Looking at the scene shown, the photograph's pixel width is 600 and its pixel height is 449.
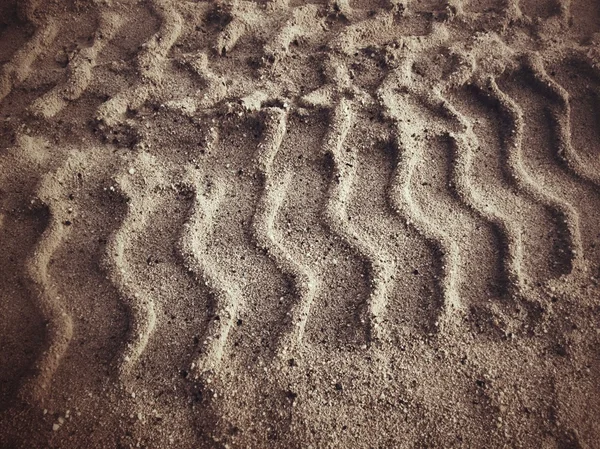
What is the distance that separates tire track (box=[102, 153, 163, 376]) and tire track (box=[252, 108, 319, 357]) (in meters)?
0.47

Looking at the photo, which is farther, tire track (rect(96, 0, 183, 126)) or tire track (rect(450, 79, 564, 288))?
tire track (rect(96, 0, 183, 126))

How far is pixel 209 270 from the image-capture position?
1.55 metres

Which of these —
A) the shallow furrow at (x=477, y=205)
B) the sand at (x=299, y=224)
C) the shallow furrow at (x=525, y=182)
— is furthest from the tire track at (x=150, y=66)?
the shallow furrow at (x=525, y=182)

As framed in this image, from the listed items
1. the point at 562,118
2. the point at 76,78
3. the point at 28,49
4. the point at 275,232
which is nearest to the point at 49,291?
the point at 275,232

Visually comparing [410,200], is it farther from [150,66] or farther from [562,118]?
[150,66]

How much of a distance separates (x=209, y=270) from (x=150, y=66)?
1177 mm

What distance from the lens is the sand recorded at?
1304mm

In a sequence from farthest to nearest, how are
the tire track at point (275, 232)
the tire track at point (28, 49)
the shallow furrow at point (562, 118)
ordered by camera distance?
the tire track at point (28, 49)
the shallow furrow at point (562, 118)
the tire track at point (275, 232)

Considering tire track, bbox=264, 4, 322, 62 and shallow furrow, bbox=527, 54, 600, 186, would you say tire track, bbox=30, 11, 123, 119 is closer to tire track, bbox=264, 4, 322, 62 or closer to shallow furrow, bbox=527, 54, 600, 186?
tire track, bbox=264, 4, 322, 62

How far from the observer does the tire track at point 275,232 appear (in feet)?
4.71

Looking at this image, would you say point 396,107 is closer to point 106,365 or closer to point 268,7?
point 268,7

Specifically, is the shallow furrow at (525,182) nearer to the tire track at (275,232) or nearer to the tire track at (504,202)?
the tire track at (504,202)

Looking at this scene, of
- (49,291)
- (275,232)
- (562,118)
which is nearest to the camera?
(49,291)

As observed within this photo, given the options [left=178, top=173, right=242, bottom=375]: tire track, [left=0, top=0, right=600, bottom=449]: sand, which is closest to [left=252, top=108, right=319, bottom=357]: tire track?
[left=0, top=0, right=600, bottom=449]: sand
